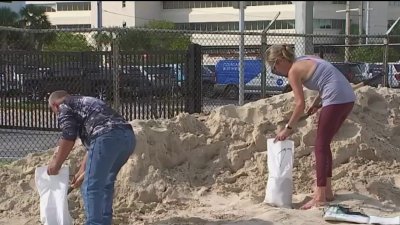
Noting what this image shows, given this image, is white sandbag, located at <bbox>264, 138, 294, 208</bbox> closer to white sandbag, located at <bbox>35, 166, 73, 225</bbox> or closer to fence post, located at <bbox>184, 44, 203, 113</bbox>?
white sandbag, located at <bbox>35, 166, 73, 225</bbox>

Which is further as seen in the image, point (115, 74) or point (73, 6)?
point (73, 6)

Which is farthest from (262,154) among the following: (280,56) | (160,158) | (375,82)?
(375,82)

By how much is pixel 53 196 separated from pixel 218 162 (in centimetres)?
229

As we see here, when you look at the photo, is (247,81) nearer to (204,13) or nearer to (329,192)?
(329,192)

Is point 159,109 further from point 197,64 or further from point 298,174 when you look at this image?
point 298,174

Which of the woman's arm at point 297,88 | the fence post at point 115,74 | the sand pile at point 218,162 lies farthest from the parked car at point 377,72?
the woman's arm at point 297,88

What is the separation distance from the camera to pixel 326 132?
20.2ft

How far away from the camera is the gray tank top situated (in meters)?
6.09

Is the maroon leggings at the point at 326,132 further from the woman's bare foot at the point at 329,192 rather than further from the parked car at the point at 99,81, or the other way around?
the parked car at the point at 99,81

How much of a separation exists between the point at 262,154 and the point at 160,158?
3.74 feet

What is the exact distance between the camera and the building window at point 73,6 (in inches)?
2712

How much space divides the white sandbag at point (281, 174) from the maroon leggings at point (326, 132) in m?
0.29

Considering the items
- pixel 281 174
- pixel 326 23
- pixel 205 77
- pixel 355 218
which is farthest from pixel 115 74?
pixel 326 23

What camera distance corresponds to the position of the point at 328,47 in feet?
46.7
